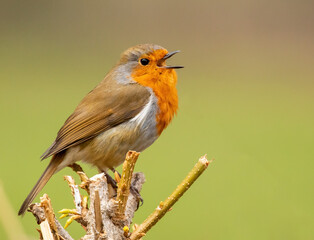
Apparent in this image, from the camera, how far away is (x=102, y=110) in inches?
120

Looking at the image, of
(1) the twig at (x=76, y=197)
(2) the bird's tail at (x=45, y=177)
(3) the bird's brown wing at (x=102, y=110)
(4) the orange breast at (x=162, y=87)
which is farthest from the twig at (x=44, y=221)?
(4) the orange breast at (x=162, y=87)

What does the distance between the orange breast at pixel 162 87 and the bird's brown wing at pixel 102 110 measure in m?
0.06

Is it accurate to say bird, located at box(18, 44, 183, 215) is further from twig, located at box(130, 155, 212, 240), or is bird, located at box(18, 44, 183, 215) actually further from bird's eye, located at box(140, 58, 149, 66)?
twig, located at box(130, 155, 212, 240)

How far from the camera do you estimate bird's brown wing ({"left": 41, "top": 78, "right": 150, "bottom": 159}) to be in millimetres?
2955

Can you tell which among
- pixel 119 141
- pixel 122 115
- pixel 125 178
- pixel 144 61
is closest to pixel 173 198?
pixel 125 178

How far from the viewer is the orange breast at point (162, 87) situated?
307 centimetres

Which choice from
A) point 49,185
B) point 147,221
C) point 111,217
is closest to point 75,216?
point 111,217

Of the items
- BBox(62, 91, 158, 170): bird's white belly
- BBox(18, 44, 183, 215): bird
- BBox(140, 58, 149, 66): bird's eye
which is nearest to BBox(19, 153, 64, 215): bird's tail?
BBox(18, 44, 183, 215): bird

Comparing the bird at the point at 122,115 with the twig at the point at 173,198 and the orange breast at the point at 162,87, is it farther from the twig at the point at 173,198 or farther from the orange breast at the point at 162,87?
the twig at the point at 173,198

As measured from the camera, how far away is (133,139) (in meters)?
2.98

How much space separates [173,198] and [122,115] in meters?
1.43

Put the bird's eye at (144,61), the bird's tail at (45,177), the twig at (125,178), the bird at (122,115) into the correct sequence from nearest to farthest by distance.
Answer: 1. the twig at (125,178)
2. the bird's tail at (45,177)
3. the bird at (122,115)
4. the bird's eye at (144,61)

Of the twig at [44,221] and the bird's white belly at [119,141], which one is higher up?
the bird's white belly at [119,141]

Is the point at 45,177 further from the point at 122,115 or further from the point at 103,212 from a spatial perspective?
the point at 103,212
